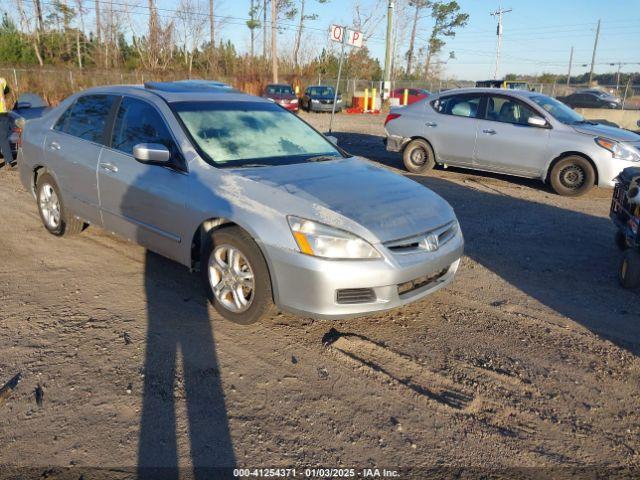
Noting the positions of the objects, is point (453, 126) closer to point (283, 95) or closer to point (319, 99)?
point (283, 95)

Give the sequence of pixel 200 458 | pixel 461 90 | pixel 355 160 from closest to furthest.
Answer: pixel 200 458, pixel 355 160, pixel 461 90

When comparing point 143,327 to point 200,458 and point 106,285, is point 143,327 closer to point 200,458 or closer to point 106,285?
point 106,285

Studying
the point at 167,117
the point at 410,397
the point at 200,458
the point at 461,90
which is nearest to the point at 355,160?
the point at 167,117

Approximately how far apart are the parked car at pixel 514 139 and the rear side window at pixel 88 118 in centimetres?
634

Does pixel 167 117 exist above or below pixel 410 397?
above

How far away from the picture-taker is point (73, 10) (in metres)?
39.4

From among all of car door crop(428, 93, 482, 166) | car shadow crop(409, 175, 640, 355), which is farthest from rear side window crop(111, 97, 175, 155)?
car door crop(428, 93, 482, 166)

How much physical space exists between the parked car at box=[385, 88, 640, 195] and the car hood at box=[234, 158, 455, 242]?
5.23 m

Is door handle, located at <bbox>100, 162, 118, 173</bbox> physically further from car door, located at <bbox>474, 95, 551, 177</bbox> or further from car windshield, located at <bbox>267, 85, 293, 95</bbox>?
car windshield, located at <bbox>267, 85, 293, 95</bbox>

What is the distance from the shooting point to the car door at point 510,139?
28.5ft

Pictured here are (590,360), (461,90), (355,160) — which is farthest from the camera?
(461,90)

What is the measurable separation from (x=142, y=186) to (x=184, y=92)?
3.27 ft

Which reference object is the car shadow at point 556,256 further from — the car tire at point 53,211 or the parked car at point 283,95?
the parked car at point 283,95

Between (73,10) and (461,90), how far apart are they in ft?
128
